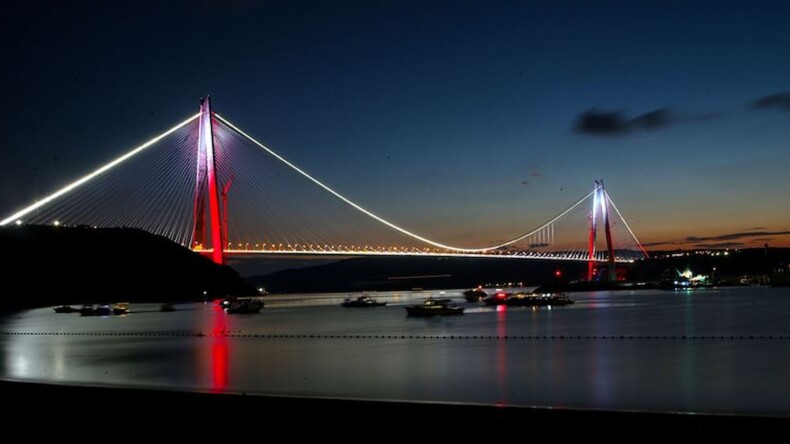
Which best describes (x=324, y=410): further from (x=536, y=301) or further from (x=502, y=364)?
(x=536, y=301)

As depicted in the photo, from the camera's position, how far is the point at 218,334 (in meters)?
25.6

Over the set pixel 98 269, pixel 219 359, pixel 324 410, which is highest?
pixel 98 269

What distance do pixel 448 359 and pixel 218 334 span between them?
12032mm

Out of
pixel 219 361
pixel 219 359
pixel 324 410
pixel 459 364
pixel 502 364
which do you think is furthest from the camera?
pixel 219 359

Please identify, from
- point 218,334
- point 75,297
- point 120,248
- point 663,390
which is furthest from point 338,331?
point 120,248

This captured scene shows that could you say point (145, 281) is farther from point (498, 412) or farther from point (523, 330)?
point (498, 412)

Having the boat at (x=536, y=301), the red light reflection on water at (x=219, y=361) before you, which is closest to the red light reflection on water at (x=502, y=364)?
the red light reflection on water at (x=219, y=361)

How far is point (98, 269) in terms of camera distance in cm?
6194

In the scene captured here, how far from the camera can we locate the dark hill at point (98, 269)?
56938 millimetres

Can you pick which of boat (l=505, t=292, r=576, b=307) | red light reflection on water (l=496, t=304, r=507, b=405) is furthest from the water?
boat (l=505, t=292, r=576, b=307)

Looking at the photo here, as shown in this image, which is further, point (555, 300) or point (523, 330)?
point (555, 300)

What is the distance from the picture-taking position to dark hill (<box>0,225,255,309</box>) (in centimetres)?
5694

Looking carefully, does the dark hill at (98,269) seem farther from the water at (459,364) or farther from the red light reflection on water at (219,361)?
the red light reflection on water at (219,361)

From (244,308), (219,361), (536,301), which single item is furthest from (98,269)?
(219,361)
